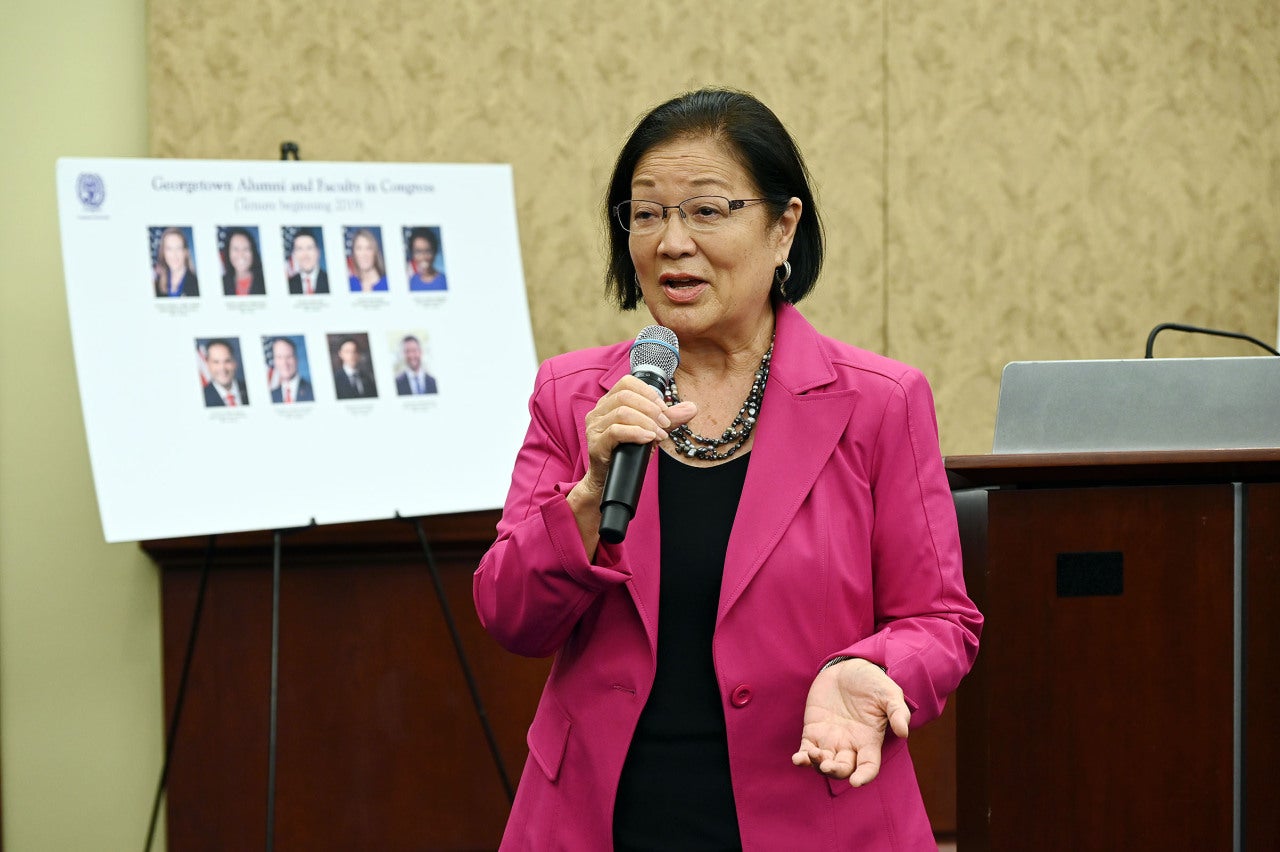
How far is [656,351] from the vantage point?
1.43 meters

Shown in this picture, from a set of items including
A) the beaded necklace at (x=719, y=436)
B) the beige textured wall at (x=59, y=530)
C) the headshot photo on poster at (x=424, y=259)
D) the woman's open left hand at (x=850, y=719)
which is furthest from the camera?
the beige textured wall at (x=59, y=530)

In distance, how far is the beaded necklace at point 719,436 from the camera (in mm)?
1495

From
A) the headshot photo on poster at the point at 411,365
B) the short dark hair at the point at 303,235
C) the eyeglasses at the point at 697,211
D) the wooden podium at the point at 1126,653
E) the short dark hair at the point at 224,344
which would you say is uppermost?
the short dark hair at the point at 303,235

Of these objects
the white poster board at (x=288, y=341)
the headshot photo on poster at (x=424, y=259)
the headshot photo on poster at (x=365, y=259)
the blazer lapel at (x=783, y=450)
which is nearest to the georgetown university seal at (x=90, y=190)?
the white poster board at (x=288, y=341)

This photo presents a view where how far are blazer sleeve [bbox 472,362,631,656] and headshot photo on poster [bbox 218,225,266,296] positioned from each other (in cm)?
144

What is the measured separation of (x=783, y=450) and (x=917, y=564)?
206mm

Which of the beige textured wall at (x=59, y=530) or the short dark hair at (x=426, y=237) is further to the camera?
the beige textured wall at (x=59, y=530)

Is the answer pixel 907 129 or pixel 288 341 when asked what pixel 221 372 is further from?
pixel 907 129

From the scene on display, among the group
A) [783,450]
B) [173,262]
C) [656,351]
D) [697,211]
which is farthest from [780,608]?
[173,262]

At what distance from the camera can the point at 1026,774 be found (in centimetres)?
182

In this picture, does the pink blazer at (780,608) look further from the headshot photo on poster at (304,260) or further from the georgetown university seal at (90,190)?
the georgetown university seal at (90,190)

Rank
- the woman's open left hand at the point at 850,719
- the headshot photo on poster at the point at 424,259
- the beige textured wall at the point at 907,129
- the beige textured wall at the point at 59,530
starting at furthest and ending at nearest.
→ the beige textured wall at the point at 907,129, the beige textured wall at the point at 59,530, the headshot photo on poster at the point at 424,259, the woman's open left hand at the point at 850,719

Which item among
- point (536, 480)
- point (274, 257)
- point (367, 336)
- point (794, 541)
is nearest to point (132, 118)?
point (274, 257)

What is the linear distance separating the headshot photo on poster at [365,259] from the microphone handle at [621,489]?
1.72m
